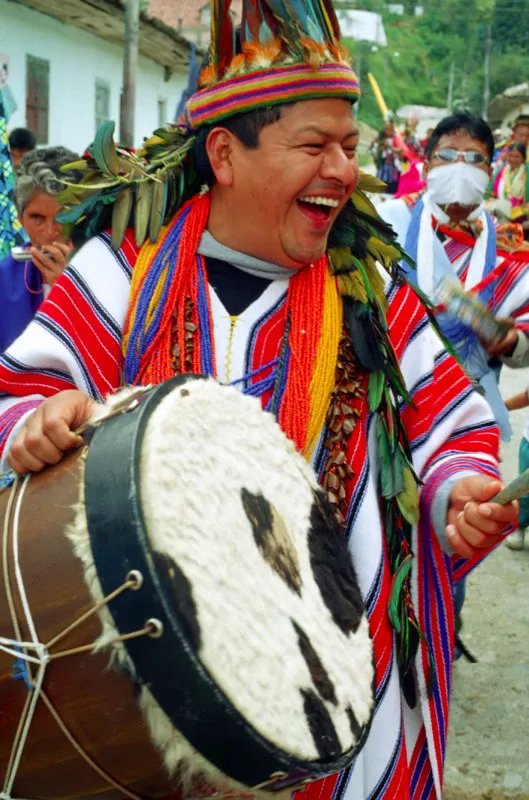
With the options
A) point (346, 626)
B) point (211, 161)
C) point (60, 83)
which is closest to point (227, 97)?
point (211, 161)

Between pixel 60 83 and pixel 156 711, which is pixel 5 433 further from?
pixel 60 83

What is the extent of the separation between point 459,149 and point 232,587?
343 cm

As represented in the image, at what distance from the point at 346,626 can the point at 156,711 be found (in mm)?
491

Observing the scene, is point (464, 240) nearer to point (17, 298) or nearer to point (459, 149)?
point (459, 149)

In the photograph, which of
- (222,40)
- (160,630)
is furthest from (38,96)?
(160,630)

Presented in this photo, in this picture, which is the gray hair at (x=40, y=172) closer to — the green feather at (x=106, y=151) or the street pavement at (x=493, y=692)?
the green feather at (x=106, y=151)

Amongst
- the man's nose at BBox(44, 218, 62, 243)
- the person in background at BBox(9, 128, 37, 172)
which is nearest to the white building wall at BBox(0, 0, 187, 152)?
the person in background at BBox(9, 128, 37, 172)

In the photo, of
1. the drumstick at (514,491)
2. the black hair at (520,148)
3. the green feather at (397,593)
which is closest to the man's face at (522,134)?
the black hair at (520,148)

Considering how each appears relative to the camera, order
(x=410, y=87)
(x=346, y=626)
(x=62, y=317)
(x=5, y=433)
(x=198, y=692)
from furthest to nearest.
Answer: (x=410, y=87) → (x=62, y=317) → (x=5, y=433) → (x=346, y=626) → (x=198, y=692)

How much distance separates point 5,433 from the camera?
201cm

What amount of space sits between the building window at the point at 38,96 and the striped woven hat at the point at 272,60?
1494cm

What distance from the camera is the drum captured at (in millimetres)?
1446

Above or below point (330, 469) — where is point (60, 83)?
above

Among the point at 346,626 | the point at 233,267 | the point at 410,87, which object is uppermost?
the point at 410,87
